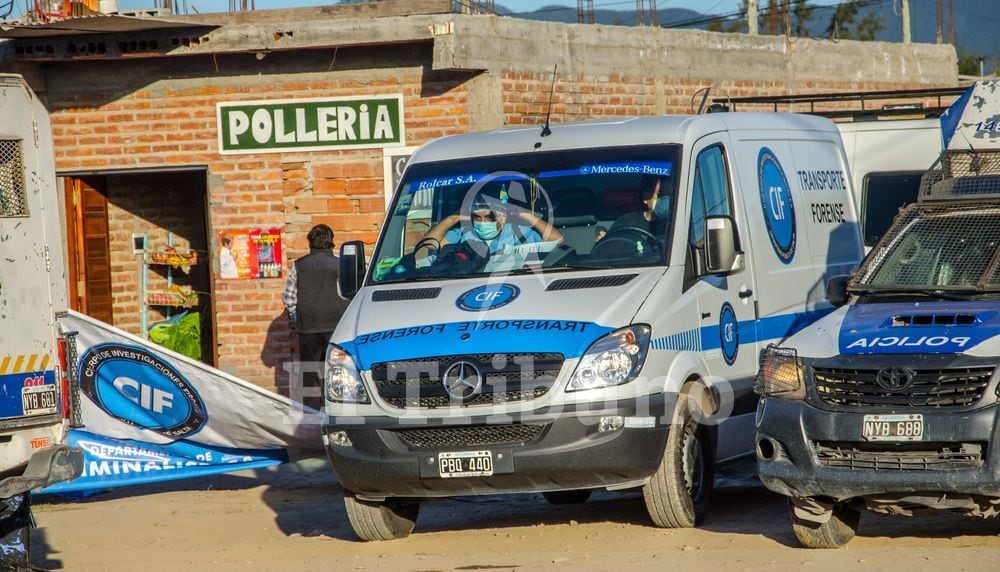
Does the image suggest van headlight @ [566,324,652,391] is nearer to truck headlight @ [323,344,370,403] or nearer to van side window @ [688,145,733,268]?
van side window @ [688,145,733,268]

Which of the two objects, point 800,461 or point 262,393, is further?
point 262,393

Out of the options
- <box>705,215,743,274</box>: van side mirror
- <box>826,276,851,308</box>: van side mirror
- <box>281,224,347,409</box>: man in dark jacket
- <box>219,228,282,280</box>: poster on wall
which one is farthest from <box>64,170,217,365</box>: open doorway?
<box>826,276,851,308</box>: van side mirror

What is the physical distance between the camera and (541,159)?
8.59 m

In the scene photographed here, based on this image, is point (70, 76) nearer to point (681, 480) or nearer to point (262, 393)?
point (262, 393)

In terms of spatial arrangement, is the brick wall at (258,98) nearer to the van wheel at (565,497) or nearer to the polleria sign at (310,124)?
the polleria sign at (310,124)

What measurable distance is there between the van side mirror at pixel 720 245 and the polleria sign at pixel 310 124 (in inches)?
238

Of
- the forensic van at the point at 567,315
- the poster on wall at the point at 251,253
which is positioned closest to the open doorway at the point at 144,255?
the poster on wall at the point at 251,253

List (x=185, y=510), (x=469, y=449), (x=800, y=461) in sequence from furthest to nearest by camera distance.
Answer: (x=185, y=510)
(x=469, y=449)
(x=800, y=461)

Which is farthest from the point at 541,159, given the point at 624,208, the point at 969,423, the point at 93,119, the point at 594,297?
the point at 93,119

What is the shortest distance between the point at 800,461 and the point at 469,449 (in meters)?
1.72

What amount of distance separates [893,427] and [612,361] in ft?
4.92

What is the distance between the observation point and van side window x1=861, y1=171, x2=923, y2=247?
1323 centimetres

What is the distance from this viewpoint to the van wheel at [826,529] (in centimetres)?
712

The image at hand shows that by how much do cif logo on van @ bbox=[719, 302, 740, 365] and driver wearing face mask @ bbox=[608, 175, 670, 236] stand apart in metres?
0.71
